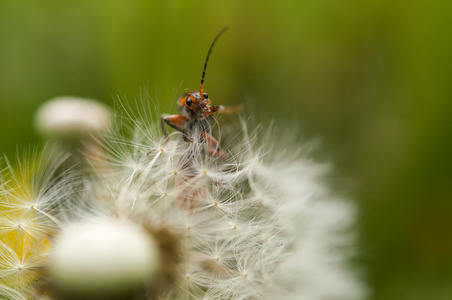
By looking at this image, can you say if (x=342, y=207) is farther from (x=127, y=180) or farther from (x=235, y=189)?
(x=127, y=180)

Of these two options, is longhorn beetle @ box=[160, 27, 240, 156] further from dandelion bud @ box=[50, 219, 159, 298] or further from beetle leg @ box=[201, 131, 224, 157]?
dandelion bud @ box=[50, 219, 159, 298]

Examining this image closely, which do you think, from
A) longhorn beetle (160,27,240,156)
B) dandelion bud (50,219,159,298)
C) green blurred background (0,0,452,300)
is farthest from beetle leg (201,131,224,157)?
green blurred background (0,0,452,300)

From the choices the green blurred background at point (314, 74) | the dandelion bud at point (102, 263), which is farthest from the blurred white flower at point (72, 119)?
the dandelion bud at point (102, 263)

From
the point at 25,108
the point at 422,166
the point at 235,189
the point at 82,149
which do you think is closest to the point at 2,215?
the point at 82,149

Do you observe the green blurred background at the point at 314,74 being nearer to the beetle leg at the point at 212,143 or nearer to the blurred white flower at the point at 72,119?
the blurred white flower at the point at 72,119

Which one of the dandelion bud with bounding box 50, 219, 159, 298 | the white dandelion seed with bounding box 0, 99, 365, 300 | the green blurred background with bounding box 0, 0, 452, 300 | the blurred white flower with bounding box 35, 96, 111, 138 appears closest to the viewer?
the dandelion bud with bounding box 50, 219, 159, 298
